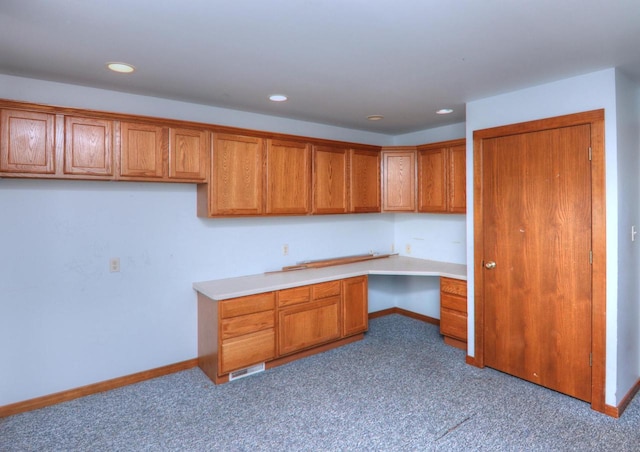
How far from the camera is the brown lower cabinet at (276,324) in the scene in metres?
3.19

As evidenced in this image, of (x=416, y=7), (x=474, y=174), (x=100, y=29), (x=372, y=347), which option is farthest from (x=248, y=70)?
(x=372, y=347)

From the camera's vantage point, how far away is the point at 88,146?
2.75 m

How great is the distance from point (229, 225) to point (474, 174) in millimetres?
2340

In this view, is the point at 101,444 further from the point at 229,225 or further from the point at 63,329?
the point at 229,225

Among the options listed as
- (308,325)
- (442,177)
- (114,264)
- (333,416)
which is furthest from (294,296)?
(442,177)

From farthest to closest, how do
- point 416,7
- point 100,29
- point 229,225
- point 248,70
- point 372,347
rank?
1. point 372,347
2. point 229,225
3. point 248,70
4. point 100,29
5. point 416,7

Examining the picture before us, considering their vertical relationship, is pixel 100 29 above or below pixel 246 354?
above

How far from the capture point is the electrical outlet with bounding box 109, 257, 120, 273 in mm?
3105

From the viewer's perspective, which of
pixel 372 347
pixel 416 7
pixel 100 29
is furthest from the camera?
pixel 372 347

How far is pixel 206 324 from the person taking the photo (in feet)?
11.1

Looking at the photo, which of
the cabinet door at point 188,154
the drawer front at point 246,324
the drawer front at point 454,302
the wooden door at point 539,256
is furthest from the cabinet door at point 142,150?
the drawer front at point 454,302

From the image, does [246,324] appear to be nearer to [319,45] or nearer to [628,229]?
[319,45]

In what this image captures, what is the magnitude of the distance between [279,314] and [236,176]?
131cm

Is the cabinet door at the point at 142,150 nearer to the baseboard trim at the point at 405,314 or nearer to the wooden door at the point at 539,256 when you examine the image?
the wooden door at the point at 539,256
